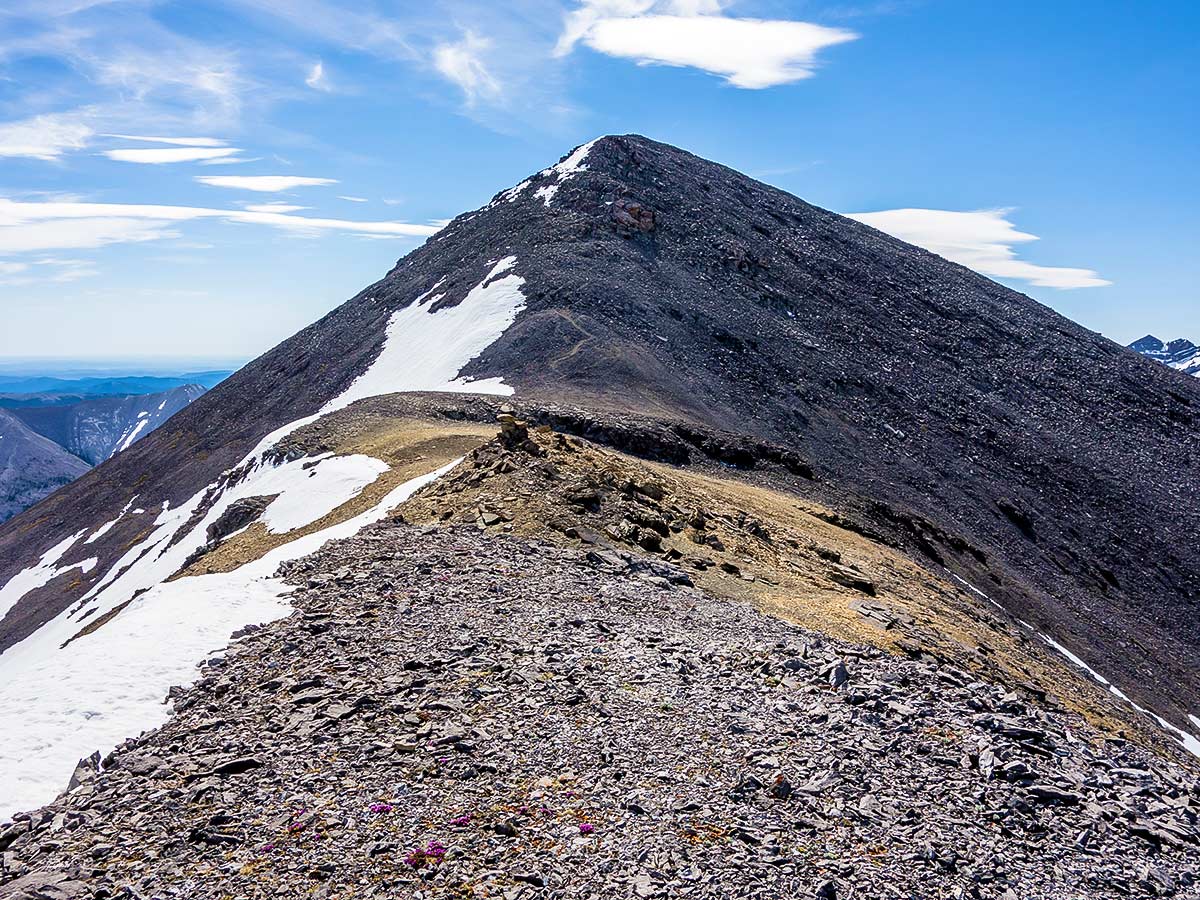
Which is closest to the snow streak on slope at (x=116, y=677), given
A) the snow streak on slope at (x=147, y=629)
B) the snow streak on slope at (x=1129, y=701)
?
the snow streak on slope at (x=147, y=629)

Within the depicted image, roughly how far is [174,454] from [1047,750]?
81.4 metres

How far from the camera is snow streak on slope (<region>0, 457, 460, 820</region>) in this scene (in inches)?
444

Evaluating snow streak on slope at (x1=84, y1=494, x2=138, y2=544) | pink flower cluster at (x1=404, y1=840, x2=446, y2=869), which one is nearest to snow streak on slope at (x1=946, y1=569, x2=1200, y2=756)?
pink flower cluster at (x1=404, y1=840, x2=446, y2=869)

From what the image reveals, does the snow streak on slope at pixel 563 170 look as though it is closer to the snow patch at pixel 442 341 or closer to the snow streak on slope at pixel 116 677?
the snow patch at pixel 442 341

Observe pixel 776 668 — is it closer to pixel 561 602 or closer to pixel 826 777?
pixel 826 777

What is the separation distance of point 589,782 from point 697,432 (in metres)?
33.4

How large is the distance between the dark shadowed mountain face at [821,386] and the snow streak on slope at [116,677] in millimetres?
28183

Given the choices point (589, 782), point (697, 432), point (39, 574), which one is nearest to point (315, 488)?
point (697, 432)

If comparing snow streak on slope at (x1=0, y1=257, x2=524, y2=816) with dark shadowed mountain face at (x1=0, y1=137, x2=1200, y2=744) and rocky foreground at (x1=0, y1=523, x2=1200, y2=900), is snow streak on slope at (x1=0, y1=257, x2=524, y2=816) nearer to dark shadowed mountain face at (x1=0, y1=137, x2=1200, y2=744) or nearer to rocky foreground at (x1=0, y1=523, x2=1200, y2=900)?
rocky foreground at (x1=0, y1=523, x2=1200, y2=900)

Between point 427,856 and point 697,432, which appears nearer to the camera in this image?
point 427,856

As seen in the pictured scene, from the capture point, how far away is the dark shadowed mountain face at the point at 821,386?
50312 millimetres

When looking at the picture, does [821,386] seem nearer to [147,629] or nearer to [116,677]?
[147,629]

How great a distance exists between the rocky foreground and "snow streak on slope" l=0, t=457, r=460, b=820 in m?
0.54

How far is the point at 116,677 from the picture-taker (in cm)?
1333
